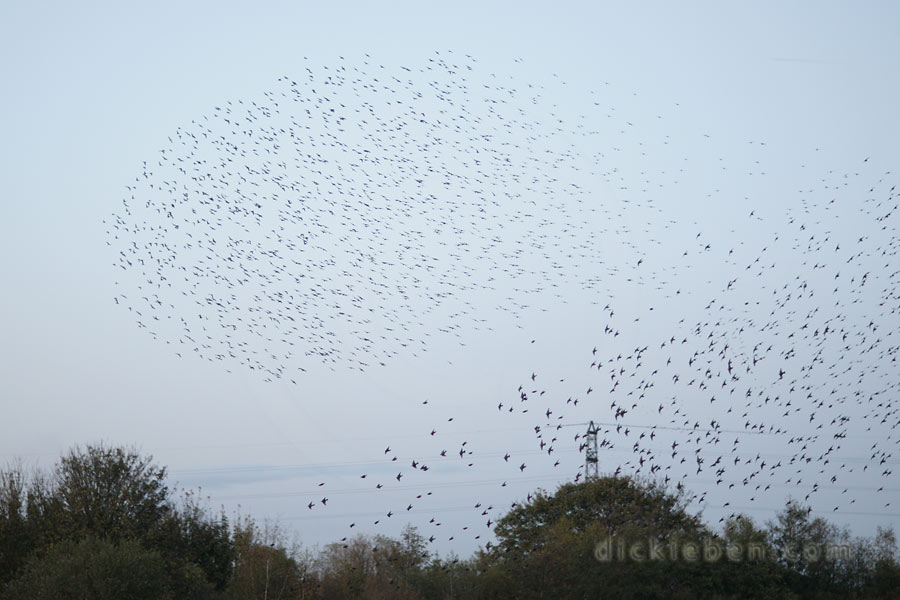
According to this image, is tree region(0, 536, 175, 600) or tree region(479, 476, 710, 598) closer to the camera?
tree region(0, 536, 175, 600)

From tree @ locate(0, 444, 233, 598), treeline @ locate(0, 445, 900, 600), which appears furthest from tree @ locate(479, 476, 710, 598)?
tree @ locate(0, 444, 233, 598)

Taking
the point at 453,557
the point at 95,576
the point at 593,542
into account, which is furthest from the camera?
the point at 453,557

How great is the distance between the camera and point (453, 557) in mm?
81312

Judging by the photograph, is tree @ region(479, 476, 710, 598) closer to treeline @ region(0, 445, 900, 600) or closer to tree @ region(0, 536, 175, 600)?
treeline @ region(0, 445, 900, 600)

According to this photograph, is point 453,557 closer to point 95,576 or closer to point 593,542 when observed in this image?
point 593,542

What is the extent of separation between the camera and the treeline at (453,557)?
144 feet

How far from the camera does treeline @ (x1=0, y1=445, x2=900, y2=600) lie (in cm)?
4397

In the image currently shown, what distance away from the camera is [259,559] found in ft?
183

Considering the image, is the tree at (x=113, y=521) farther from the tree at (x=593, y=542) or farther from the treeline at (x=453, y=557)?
the tree at (x=593, y=542)

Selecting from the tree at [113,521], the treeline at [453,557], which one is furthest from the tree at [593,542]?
the tree at [113,521]

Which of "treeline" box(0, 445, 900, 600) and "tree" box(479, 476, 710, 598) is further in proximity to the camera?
"tree" box(479, 476, 710, 598)

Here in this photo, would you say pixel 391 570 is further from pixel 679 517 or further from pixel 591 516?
pixel 679 517

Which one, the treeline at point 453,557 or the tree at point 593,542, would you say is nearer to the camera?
the treeline at point 453,557

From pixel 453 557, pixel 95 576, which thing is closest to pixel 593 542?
pixel 453 557
